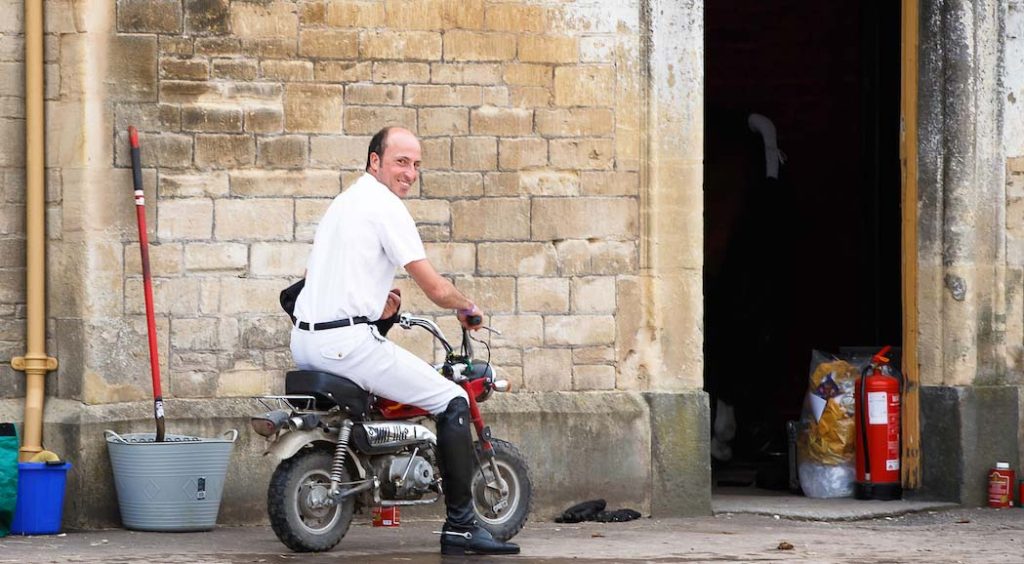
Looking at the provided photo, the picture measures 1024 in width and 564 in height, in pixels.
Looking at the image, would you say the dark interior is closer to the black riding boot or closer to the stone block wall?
the stone block wall

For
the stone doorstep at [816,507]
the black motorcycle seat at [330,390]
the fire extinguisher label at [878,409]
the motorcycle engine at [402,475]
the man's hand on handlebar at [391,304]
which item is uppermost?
the man's hand on handlebar at [391,304]

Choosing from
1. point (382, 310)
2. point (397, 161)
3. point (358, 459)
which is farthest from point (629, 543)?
point (397, 161)

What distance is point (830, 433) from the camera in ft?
34.3

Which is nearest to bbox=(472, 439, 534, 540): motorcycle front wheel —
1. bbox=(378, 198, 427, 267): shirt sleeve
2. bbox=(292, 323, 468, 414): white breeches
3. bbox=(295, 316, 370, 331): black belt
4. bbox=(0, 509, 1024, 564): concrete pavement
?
bbox=(0, 509, 1024, 564): concrete pavement

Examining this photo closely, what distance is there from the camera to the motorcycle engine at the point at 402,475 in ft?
25.7

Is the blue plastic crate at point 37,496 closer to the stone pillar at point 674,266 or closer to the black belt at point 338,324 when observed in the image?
the black belt at point 338,324

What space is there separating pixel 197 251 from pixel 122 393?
32.2 inches

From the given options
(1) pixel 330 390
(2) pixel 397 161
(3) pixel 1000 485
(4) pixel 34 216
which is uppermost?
(2) pixel 397 161

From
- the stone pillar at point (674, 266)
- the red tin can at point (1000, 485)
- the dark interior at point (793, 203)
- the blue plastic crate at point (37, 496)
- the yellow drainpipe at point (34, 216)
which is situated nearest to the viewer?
the blue plastic crate at point (37, 496)

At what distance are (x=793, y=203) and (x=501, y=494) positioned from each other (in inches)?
237

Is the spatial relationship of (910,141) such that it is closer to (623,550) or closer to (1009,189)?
(1009,189)

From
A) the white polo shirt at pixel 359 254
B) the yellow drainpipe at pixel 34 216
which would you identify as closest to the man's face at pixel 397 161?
the white polo shirt at pixel 359 254

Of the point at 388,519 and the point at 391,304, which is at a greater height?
the point at 391,304

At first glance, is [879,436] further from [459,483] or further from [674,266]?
[459,483]
